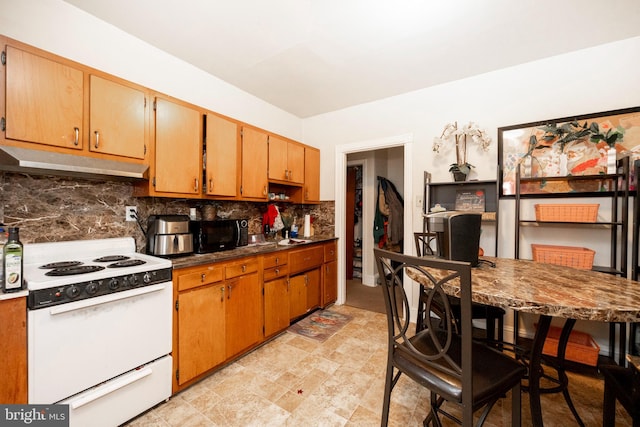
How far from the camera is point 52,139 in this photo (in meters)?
1.48

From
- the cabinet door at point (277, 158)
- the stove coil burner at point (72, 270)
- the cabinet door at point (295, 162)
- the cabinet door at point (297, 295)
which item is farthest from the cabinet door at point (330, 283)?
the stove coil burner at point (72, 270)

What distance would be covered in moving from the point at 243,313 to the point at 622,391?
2223 mm

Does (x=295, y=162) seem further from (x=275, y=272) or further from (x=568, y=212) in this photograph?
(x=568, y=212)

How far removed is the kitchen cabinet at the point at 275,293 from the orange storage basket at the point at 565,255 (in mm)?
2323

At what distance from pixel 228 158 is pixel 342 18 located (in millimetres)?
1491

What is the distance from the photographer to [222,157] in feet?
7.69

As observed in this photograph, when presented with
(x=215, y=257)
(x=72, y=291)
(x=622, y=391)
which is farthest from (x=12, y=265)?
(x=622, y=391)

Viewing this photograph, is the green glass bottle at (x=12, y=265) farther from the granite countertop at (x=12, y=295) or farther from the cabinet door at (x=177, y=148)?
the cabinet door at (x=177, y=148)

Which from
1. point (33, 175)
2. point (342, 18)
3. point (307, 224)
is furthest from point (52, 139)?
point (307, 224)

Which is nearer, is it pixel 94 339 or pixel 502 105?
pixel 94 339

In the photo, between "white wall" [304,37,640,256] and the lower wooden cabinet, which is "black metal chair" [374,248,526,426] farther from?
"white wall" [304,37,640,256]

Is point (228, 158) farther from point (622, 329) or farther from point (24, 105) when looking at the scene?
point (622, 329)

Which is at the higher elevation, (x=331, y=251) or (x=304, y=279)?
(x=331, y=251)

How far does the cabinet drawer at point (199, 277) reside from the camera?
5.74ft
